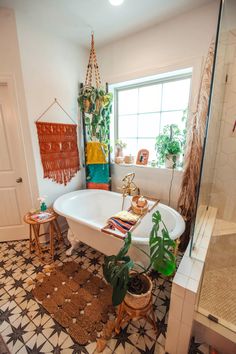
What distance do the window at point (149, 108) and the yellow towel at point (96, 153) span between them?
464 millimetres

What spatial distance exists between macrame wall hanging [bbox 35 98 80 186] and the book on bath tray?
490mm

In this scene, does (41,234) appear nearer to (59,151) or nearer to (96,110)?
(59,151)

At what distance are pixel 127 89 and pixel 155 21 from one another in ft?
2.77

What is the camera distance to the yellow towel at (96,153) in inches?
94.2

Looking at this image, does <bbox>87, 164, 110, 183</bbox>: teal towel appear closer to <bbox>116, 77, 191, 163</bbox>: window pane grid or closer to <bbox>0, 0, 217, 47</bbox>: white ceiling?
<bbox>116, 77, 191, 163</bbox>: window pane grid

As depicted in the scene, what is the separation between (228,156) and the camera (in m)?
1.81

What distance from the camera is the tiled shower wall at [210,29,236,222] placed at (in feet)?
5.44

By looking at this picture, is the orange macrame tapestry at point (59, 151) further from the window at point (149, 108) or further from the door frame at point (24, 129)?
the window at point (149, 108)

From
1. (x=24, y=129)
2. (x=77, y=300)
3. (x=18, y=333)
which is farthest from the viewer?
(x=24, y=129)

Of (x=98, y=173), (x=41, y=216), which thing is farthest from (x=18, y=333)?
(x=98, y=173)

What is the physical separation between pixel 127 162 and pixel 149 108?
85cm

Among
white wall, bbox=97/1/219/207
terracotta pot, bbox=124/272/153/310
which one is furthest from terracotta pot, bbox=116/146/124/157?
terracotta pot, bbox=124/272/153/310

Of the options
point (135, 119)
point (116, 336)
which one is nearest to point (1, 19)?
point (135, 119)

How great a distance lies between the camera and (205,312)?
3.67 ft
